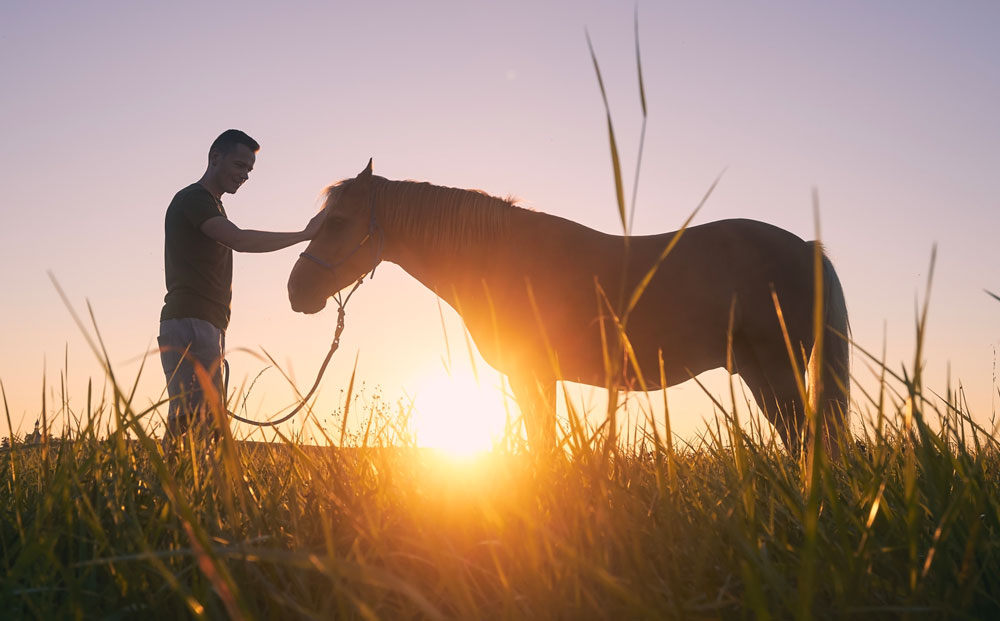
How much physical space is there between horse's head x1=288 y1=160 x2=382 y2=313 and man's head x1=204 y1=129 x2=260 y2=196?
666mm

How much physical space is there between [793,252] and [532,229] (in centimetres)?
191

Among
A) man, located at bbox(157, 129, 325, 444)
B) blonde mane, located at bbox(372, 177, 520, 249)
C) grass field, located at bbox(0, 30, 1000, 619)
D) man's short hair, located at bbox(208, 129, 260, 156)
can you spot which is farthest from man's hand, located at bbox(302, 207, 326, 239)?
grass field, located at bbox(0, 30, 1000, 619)

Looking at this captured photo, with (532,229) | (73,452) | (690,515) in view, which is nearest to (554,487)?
(690,515)

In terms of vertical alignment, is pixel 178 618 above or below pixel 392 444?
below

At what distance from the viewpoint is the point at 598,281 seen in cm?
461

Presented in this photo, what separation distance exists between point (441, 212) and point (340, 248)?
0.86 meters

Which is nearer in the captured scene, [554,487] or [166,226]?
[554,487]

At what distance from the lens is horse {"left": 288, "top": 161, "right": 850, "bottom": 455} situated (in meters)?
4.54

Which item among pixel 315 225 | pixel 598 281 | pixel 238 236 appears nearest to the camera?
pixel 238 236

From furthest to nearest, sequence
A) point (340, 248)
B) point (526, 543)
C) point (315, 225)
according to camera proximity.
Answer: point (340, 248) < point (315, 225) < point (526, 543)

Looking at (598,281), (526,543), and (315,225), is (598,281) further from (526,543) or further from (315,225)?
(526,543)

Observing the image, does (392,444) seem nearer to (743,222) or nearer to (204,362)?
(204,362)

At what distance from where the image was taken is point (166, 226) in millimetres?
4473

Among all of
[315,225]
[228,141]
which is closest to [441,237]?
[315,225]
